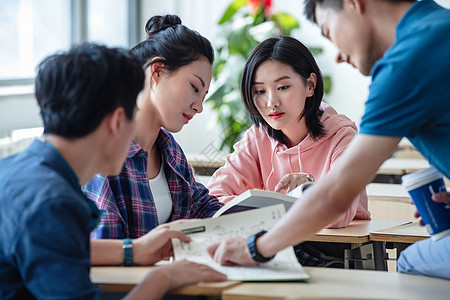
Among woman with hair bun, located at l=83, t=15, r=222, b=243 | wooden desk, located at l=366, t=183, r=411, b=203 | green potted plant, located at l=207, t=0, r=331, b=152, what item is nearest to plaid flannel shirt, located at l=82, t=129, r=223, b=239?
woman with hair bun, located at l=83, t=15, r=222, b=243

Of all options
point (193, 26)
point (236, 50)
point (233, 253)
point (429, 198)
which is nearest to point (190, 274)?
point (233, 253)

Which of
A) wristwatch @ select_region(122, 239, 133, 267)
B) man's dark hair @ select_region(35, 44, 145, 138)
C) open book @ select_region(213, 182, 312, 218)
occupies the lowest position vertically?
wristwatch @ select_region(122, 239, 133, 267)

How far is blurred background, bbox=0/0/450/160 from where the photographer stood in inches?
169

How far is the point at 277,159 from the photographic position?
2.47 metres

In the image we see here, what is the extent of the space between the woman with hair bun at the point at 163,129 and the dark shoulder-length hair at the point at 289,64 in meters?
0.46

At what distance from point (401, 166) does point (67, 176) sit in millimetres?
2792

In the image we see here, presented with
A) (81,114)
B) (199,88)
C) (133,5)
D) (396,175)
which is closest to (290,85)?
(199,88)

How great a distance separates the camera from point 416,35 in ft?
4.06

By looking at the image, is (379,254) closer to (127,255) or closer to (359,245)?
(359,245)

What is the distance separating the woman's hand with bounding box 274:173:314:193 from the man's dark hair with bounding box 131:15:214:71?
55cm

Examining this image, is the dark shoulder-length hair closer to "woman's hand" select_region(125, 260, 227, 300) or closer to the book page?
the book page

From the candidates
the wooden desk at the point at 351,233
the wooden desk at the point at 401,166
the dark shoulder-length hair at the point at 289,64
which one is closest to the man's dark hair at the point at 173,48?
the dark shoulder-length hair at the point at 289,64

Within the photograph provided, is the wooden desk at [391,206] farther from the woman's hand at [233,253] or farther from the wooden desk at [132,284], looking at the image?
the wooden desk at [132,284]

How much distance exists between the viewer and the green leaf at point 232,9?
5555 mm
